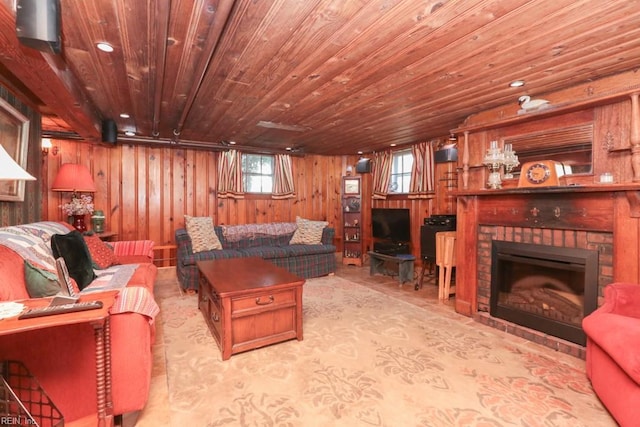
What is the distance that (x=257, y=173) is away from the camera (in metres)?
5.87

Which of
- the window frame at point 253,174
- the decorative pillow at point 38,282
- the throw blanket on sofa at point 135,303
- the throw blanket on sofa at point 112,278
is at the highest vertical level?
the window frame at point 253,174

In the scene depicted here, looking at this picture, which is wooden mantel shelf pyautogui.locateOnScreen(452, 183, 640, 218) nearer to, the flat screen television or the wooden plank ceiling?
the wooden plank ceiling

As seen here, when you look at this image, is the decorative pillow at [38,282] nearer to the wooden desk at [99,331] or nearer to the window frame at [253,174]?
the wooden desk at [99,331]

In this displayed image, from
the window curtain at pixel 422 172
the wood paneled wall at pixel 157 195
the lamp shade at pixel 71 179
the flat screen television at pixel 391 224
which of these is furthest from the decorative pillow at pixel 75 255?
the window curtain at pixel 422 172

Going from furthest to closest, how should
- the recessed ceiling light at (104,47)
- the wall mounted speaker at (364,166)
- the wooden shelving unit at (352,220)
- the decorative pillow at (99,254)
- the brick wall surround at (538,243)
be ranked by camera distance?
the wall mounted speaker at (364,166), the wooden shelving unit at (352,220), the decorative pillow at (99,254), the brick wall surround at (538,243), the recessed ceiling light at (104,47)

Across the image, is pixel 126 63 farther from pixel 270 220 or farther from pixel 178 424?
pixel 270 220

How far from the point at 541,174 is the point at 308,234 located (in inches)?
129

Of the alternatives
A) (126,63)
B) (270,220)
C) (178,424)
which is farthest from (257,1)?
(270,220)

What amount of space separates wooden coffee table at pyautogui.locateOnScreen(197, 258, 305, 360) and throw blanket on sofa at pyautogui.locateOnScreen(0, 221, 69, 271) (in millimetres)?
1068

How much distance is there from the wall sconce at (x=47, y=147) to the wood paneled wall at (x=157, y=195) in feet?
0.16

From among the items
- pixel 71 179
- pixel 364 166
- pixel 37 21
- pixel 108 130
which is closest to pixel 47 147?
pixel 71 179

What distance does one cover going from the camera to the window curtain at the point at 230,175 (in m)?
5.36

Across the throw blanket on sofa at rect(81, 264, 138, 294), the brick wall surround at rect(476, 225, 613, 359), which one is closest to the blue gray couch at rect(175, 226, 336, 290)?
the throw blanket on sofa at rect(81, 264, 138, 294)

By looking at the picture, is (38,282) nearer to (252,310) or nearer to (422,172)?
(252,310)
